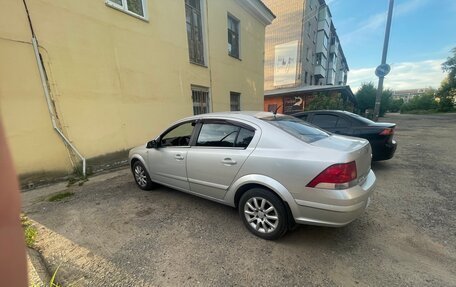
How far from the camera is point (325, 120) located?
5.41 m

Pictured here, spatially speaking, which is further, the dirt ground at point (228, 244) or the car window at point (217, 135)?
the car window at point (217, 135)

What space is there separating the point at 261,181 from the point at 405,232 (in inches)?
78.2

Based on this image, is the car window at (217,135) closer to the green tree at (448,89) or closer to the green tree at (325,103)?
the green tree at (325,103)

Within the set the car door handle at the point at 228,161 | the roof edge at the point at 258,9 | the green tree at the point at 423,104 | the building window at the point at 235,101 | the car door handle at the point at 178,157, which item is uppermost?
the roof edge at the point at 258,9

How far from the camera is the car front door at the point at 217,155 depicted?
2689mm

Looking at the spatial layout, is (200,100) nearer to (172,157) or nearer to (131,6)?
(131,6)

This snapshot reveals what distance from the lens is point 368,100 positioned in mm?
25203

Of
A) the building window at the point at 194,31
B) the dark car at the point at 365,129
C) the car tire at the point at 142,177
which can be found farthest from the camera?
the building window at the point at 194,31

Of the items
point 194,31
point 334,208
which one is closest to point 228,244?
point 334,208

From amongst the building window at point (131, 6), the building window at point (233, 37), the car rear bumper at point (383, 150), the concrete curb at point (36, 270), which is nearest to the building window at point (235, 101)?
the building window at point (233, 37)

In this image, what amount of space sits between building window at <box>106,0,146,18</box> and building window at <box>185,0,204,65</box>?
206 cm

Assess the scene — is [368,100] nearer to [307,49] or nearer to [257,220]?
[307,49]

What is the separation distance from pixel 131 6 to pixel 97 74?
2474mm

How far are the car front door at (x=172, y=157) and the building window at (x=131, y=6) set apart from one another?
4446 mm
